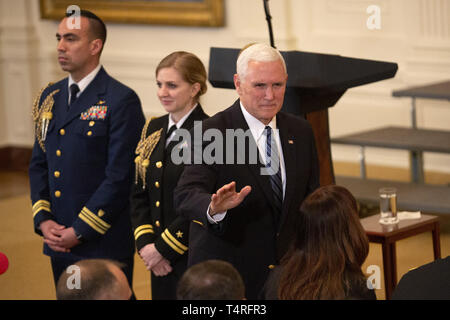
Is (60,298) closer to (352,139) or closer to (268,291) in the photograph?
(268,291)

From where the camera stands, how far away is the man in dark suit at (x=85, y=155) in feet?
12.5

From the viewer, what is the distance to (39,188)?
400cm

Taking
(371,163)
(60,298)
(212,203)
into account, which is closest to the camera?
(60,298)

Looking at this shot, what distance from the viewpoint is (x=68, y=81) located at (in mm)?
3979

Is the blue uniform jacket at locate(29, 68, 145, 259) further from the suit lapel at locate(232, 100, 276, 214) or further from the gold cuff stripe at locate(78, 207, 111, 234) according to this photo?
the suit lapel at locate(232, 100, 276, 214)

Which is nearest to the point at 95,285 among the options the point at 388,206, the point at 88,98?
the point at 88,98

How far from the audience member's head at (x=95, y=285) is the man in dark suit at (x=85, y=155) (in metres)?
1.54

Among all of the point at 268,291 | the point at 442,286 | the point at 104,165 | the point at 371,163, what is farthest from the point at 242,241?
the point at 371,163

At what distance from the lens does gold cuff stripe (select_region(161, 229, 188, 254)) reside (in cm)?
349

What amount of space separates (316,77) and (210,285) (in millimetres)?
1998

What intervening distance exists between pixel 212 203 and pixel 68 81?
1450 millimetres

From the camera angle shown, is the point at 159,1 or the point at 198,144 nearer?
the point at 198,144
